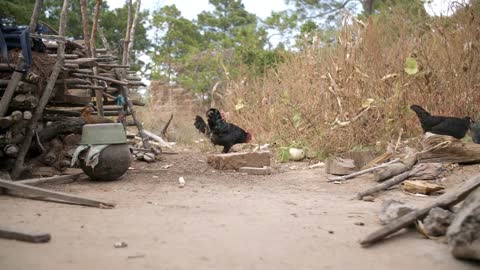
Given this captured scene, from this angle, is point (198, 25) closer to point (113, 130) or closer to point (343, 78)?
point (343, 78)

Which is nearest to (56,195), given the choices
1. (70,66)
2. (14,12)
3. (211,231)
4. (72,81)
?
(211,231)

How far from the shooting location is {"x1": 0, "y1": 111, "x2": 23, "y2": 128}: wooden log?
4676 mm

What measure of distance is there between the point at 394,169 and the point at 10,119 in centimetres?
434

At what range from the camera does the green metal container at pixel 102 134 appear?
16.8 feet

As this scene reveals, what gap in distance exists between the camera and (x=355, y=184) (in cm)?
529

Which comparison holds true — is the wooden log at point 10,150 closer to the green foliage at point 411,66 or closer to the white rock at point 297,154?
the white rock at point 297,154

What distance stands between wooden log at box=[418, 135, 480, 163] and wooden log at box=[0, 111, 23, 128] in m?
4.75

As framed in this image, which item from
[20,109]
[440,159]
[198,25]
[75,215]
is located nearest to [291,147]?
[440,159]

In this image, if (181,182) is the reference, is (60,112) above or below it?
above

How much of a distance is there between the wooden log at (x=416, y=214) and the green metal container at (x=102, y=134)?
3365 mm

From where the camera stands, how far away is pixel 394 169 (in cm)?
520

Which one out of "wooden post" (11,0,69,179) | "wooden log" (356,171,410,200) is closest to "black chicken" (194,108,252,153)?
"wooden post" (11,0,69,179)

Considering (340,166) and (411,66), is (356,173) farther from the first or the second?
(411,66)

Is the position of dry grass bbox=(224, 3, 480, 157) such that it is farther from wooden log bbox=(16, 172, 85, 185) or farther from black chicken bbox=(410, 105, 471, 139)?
wooden log bbox=(16, 172, 85, 185)
